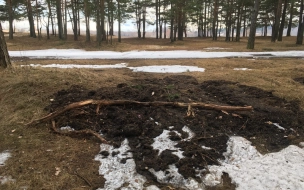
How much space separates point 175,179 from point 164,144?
0.79 meters

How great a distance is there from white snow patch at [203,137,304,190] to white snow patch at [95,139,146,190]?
0.87 metres

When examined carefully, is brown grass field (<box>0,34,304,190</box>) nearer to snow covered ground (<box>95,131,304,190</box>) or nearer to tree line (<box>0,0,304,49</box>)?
snow covered ground (<box>95,131,304,190</box>)

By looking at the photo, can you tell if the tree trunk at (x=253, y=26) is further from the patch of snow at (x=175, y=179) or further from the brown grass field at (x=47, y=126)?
the patch of snow at (x=175, y=179)

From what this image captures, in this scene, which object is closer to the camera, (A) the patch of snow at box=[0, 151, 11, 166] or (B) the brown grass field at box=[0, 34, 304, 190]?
(B) the brown grass field at box=[0, 34, 304, 190]

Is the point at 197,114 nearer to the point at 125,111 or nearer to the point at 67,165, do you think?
the point at 125,111

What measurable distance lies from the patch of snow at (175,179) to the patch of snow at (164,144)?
1.21 ft

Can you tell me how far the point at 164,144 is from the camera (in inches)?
142

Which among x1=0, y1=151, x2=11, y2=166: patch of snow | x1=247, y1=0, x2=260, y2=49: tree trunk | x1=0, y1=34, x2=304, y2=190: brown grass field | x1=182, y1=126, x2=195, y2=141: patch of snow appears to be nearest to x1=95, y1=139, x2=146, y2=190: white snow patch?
x1=0, y1=34, x2=304, y2=190: brown grass field

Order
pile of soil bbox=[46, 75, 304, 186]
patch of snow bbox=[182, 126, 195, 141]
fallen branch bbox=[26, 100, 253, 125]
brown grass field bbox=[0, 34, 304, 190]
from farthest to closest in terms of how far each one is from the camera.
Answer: fallen branch bbox=[26, 100, 253, 125]
patch of snow bbox=[182, 126, 195, 141]
pile of soil bbox=[46, 75, 304, 186]
brown grass field bbox=[0, 34, 304, 190]

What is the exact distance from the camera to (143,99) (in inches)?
199

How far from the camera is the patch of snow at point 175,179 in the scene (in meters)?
2.77

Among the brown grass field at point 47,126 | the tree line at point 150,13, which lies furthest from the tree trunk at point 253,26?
the brown grass field at point 47,126

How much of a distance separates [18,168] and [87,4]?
81.3ft

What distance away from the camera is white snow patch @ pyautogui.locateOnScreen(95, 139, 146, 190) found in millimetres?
2793
